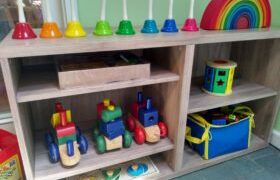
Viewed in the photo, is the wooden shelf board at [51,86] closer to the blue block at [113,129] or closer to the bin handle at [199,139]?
the blue block at [113,129]

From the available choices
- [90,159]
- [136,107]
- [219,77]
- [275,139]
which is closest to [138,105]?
[136,107]

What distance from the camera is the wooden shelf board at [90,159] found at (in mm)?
868

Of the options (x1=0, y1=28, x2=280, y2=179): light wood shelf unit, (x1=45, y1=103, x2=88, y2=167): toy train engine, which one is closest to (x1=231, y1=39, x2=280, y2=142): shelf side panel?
(x1=0, y1=28, x2=280, y2=179): light wood shelf unit

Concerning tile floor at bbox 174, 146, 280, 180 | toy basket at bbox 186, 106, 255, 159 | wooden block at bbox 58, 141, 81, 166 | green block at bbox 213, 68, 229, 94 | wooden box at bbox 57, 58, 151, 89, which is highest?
wooden box at bbox 57, 58, 151, 89

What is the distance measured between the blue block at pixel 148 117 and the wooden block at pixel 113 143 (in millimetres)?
129

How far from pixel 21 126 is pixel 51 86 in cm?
16

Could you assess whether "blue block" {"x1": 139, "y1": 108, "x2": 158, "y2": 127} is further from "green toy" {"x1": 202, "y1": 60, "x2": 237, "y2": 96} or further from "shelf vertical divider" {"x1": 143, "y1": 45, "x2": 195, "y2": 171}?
"green toy" {"x1": 202, "y1": 60, "x2": 237, "y2": 96}

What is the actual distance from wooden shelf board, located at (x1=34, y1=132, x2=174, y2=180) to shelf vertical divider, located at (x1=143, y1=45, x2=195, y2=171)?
0.23ft

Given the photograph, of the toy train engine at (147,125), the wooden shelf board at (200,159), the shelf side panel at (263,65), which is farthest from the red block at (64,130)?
the shelf side panel at (263,65)

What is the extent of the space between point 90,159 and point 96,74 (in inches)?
14.3

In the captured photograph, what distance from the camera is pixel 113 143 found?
0.95 m

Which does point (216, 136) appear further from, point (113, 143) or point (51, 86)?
point (51, 86)

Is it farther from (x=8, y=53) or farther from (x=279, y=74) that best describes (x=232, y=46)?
(x=8, y=53)

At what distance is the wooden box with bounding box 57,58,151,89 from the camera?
768 millimetres
